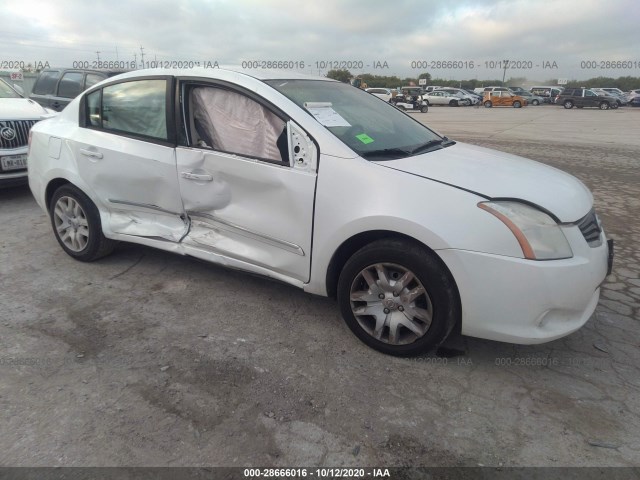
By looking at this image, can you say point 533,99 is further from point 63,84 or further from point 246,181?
point 246,181

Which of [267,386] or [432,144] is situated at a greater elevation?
[432,144]

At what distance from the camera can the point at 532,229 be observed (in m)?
2.40

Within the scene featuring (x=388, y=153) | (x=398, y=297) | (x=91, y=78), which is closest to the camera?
(x=398, y=297)

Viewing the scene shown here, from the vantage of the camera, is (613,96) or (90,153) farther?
(613,96)

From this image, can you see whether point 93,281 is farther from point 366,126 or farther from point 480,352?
point 480,352

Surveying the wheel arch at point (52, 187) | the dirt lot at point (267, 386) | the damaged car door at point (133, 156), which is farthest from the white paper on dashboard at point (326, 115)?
the wheel arch at point (52, 187)

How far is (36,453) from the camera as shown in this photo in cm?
204

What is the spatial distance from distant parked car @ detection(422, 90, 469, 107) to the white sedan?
1696 inches

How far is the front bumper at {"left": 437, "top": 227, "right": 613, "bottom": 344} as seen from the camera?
2.36m

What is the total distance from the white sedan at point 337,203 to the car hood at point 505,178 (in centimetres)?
1

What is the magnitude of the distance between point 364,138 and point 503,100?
142 ft

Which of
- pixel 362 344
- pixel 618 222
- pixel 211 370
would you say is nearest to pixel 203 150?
pixel 211 370

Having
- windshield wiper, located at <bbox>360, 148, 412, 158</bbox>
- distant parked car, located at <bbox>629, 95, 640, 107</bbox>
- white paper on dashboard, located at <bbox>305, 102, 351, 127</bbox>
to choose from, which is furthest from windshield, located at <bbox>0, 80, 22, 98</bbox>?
distant parked car, located at <bbox>629, 95, 640, 107</bbox>

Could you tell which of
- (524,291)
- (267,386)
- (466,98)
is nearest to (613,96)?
(466,98)
